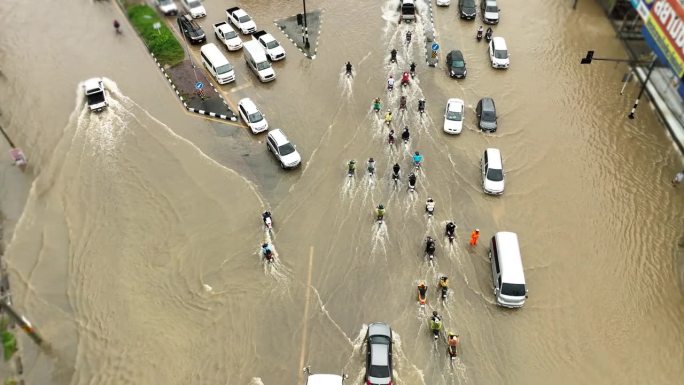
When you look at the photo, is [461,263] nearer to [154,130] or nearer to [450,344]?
[450,344]

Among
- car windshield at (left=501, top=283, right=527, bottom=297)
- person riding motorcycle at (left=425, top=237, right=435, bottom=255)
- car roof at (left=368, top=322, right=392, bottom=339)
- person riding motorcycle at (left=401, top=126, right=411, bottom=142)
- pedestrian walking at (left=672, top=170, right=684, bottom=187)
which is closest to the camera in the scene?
car roof at (left=368, top=322, right=392, bottom=339)

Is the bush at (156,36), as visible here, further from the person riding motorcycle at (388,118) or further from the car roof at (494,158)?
the car roof at (494,158)

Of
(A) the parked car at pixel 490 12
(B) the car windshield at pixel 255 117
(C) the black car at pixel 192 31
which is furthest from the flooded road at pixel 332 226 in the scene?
(C) the black car at pixel 192 31

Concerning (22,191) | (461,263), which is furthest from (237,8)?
(461,263)

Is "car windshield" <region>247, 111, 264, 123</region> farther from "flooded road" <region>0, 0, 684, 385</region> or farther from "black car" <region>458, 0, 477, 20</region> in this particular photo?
"black car" <region>458, 0, 477, 20</region>

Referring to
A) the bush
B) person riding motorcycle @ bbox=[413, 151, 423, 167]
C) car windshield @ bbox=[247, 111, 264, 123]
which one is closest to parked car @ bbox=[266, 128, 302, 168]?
car windshield @ bbox=[247, 111, 264, 123]

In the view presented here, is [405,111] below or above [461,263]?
above
